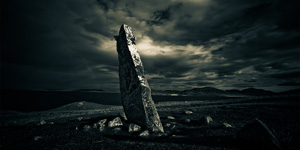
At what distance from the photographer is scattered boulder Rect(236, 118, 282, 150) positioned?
16.5 ft

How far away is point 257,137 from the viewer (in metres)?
5.33

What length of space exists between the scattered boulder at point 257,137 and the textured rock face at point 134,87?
4.39 metres

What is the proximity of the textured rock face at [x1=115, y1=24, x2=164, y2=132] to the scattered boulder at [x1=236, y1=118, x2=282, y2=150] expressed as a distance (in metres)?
4.39

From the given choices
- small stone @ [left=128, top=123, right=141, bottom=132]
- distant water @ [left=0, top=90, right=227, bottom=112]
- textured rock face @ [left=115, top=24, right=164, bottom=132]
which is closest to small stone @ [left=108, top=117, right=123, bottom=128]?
textured rock face @ [left=115, top=24, right=164, bottom=132]

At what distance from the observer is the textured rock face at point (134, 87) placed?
8672 mm

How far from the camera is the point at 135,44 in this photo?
10.4 m

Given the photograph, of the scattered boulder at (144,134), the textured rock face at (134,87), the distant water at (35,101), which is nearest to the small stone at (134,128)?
the textured rock face at (134,87)

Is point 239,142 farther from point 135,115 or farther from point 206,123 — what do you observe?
point 135,115

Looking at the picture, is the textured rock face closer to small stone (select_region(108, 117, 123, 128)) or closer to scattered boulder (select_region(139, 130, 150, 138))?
scattered boulder (select_region(139, 130, 150, 138))


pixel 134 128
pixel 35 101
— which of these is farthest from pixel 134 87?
pixel 35 101

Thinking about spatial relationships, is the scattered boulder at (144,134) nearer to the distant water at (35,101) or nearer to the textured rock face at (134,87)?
the textured rock face at (134,87)

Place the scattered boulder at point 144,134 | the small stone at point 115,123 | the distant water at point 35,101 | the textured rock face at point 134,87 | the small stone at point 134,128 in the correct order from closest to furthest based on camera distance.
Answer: the scattered boulder at point 144,134 → the small stone at point 134,128 → the textured rock face at point 134,87 → the small stone at point 115,123 → the distant water at point 35,101

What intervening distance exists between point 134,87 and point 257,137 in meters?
7.10

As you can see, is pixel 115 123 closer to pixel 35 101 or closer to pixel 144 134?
pixel 144 134
